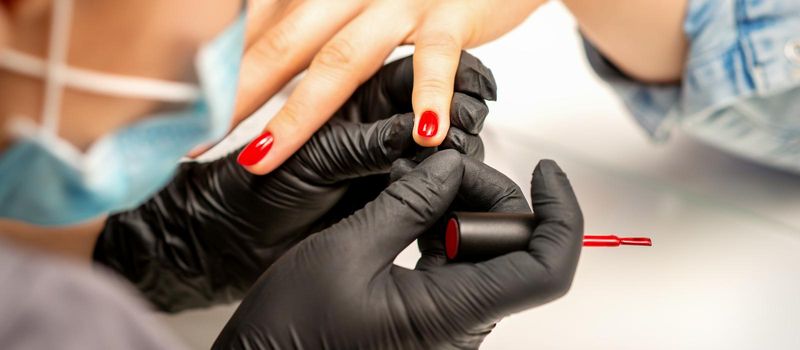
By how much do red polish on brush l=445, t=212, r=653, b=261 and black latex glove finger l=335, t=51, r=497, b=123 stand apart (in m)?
0.16

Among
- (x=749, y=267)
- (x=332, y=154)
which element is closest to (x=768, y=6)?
(x=749, y=267)

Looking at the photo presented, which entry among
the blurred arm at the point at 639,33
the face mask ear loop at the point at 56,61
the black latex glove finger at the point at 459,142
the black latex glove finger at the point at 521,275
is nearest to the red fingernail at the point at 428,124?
the black latex glove finger at the point at 459,142

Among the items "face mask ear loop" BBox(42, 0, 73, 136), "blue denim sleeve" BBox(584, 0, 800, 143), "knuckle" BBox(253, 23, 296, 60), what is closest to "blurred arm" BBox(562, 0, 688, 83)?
"blue denim sleeve" BBox(584, 0, 800, 143)

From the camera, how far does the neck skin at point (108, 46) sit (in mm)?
422

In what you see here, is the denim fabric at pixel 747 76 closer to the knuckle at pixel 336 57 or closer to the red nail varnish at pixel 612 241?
the red nail varnish at pixel 612 241

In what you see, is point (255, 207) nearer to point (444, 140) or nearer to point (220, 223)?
point (220, 223)

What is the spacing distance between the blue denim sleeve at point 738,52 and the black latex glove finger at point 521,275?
49 centimetres

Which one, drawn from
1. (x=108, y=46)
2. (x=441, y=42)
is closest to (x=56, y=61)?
(x=108, y=46)

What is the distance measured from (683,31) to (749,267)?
0.32 meters

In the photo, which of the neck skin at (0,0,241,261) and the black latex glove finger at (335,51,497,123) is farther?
the black latex glove finger at (335,51,497,123)

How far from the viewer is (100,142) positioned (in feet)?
1.51

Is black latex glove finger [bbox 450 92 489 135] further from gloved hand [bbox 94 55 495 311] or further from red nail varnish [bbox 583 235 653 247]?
red nail varnish [bbox 583 235 653 247]

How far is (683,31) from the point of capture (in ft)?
2.96

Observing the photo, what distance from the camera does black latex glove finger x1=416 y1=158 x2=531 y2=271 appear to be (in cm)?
56
